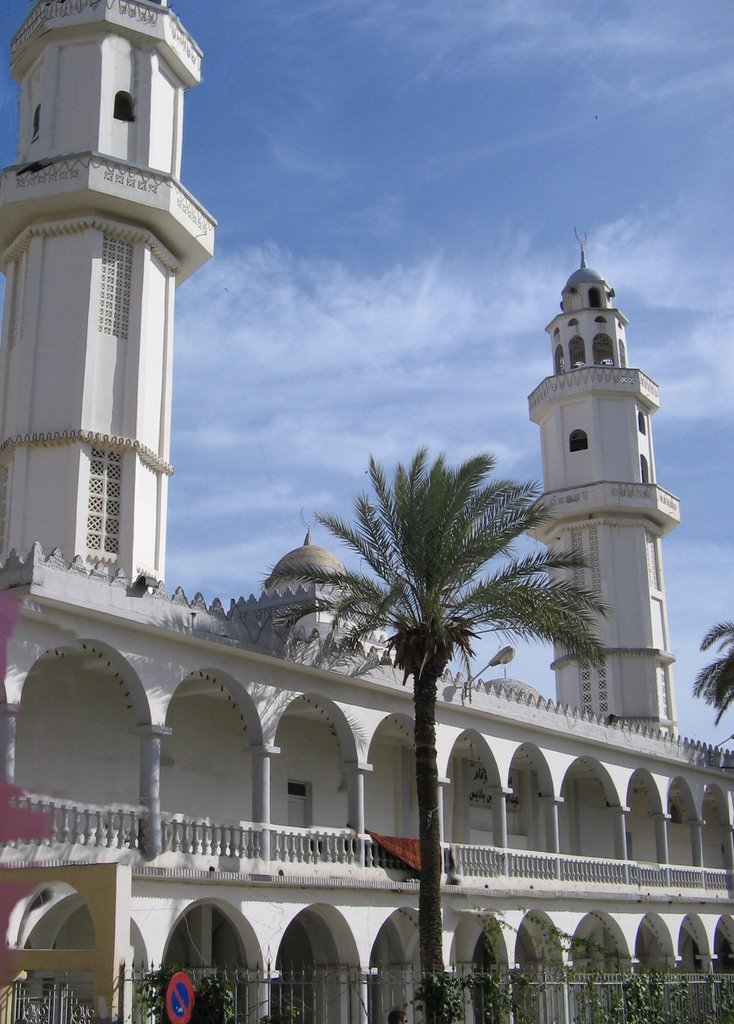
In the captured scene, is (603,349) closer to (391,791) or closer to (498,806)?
(498,806)

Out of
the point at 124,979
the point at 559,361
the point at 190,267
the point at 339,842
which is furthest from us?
the point at 559,361

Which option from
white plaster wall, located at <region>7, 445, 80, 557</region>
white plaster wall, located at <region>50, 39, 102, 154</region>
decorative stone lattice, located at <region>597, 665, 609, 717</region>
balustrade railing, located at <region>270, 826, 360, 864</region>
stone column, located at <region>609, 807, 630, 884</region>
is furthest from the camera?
decorative stone lattice, located at <region>597, 665, 609, 717</region>

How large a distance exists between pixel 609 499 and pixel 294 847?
2171 cm

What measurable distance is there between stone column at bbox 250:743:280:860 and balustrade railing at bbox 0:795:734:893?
0.04 meters

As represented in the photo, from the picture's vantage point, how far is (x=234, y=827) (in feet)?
70.9

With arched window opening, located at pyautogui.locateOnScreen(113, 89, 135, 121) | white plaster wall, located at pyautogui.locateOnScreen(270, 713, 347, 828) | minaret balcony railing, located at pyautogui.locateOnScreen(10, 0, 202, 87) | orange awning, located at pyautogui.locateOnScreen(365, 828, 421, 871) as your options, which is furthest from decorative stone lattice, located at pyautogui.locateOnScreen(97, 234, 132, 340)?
orange awning, located at pyautogui.locateOnScreen(365, 828, 421, 871)

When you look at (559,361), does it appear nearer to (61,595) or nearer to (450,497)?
(450,497)

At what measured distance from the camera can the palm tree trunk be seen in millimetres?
20453

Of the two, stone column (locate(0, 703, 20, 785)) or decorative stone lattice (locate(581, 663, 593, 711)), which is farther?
decorative stone lattice (locate(581, 663, 593, 711))

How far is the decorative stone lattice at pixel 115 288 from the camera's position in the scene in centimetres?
2734

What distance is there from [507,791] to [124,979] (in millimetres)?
14901

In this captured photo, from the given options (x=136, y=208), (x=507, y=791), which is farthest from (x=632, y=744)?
(x=136, y=208)

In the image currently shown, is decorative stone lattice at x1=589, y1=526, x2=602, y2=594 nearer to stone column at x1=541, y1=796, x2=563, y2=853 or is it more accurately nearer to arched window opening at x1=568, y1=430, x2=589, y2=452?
arched window opening at x1=568, y1=430, x2=589, y2=452

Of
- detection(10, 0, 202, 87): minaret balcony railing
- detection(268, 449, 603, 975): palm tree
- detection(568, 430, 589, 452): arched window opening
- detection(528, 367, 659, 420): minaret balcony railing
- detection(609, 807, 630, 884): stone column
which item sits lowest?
detection(609, 807, 630, 884): stone column
